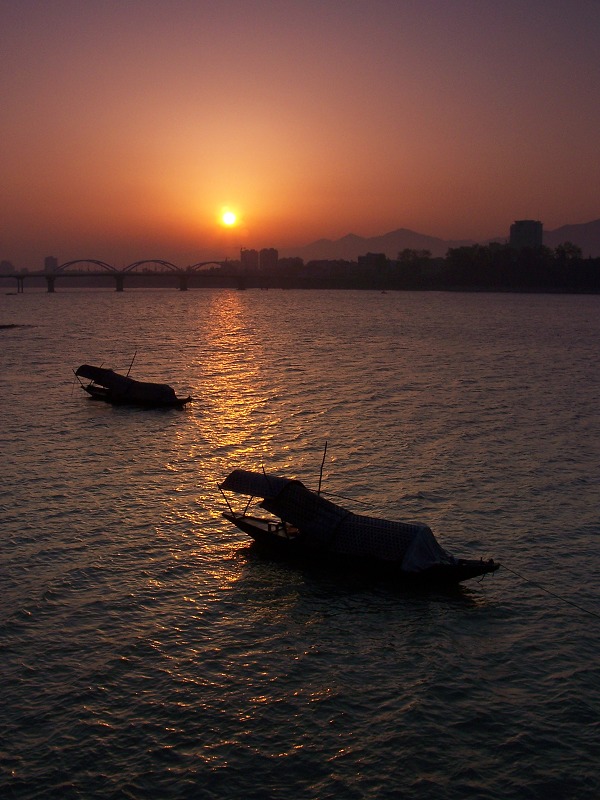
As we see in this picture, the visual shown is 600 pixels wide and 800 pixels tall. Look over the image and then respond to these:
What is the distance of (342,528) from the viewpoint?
25.3m

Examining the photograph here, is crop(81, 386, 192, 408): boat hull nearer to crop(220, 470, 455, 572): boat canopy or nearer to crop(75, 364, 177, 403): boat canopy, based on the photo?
crop(75, 364, 177, 403): boat canopy

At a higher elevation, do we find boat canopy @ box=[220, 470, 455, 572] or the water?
boat canopy @ box=[220, 470, 455, 572]

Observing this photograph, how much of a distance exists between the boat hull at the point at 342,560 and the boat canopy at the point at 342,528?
0.69 feet

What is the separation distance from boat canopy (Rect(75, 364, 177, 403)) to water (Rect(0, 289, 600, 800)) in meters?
6.08

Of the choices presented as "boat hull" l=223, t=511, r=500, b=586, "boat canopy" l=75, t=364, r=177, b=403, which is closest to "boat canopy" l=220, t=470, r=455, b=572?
"boat hull" l=223, t=511, r=500, b=586

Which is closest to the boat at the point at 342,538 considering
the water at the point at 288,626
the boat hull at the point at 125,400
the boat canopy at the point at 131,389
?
the water at the point at 288,626

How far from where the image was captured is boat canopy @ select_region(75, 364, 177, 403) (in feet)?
185

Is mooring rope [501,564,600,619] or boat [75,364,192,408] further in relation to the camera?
boat [75,364,192,408]

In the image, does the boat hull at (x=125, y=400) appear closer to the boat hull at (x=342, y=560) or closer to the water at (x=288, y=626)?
the water at (x=288, y=626)

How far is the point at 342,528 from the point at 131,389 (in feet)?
118

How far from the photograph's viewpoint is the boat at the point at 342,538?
23.7m

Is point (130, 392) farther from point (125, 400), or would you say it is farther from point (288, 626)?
point (288, 626)

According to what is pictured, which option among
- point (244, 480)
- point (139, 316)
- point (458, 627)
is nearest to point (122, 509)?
point (244, 480)

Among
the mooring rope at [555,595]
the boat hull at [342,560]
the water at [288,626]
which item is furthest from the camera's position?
the boat hull at [342,560]
